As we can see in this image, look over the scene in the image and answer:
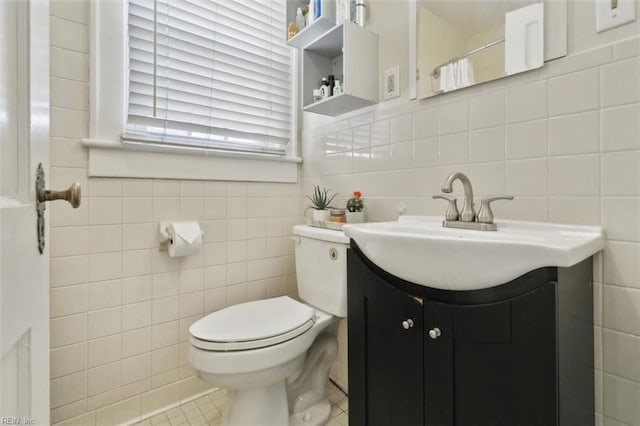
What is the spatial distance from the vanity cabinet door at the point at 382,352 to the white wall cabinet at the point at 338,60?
2.47 feet

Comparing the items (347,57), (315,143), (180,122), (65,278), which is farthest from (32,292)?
(315,143)

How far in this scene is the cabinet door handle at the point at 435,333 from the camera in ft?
2.34

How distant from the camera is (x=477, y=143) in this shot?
3.37ft

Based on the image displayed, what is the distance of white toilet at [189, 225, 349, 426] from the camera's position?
39.1 inches

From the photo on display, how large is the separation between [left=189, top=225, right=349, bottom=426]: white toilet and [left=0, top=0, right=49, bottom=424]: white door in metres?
0.55

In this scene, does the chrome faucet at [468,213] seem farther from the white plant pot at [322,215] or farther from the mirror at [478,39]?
the white plant pot at [322,215]

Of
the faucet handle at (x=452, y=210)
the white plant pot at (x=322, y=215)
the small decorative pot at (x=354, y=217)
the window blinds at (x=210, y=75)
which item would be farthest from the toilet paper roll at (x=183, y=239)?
the faucet handle at (x=452, y=210)

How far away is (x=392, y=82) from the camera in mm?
1278

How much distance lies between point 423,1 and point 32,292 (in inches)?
54.9

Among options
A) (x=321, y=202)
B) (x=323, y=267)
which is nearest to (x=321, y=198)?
(x=321, y=202)

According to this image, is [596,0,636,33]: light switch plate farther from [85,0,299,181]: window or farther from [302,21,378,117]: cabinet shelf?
[85,0,299,181]: window

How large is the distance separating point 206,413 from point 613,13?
1879 mm

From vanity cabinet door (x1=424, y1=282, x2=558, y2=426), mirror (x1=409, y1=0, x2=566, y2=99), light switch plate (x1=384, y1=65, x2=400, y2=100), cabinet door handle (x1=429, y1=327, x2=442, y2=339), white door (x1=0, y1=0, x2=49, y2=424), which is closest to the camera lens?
white door (x1=0, y1=0, x2=49, y2=424)

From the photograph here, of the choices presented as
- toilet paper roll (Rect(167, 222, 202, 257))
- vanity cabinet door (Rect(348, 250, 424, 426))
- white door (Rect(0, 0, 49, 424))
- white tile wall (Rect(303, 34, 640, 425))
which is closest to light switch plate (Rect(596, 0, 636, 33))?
white tile wall (Rect(303, 34, 640, 425))
